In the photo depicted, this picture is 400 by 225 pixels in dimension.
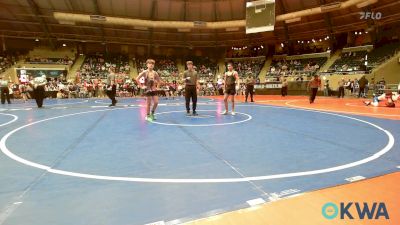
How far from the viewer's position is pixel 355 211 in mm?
2764

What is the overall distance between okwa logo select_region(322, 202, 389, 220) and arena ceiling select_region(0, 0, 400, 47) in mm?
29885

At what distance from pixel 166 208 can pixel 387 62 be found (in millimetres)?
28951

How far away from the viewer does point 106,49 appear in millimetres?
39344

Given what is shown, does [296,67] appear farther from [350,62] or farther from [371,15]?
[371,15]

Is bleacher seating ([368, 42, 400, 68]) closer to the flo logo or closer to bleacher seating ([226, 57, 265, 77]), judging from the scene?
the flo logo

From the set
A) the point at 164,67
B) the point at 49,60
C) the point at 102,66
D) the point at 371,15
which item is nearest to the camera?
the point at 371,15

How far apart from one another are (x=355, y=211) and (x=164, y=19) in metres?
34.5

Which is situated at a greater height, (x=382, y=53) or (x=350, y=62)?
(x=382, y=53)

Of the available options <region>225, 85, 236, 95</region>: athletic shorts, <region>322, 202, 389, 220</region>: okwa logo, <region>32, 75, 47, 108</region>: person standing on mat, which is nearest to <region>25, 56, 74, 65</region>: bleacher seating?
<region>32, 75, 47, 108</region>: person standing on mat

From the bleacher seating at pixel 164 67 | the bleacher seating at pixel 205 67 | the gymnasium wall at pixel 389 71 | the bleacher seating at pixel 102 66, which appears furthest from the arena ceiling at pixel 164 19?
the gymnasium wall at pixel 389 71

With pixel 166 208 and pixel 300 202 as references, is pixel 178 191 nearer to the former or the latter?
pixel 166 208

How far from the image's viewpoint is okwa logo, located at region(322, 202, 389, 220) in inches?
105

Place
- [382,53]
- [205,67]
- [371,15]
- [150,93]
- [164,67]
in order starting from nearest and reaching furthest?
[150,93] < [382,53] < [371,15] < [164,67] < [205,67]

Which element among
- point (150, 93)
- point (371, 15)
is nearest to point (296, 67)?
point (371, 15)
